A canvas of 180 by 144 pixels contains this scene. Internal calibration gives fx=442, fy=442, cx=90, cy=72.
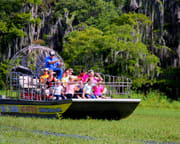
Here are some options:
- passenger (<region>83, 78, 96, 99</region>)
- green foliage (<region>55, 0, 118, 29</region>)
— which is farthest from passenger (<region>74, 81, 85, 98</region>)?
green foliage (<region>55, 0, 118, 29</region>)

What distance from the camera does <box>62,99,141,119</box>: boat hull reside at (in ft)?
49.7

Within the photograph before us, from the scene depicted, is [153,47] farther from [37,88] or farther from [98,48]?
[37,88]

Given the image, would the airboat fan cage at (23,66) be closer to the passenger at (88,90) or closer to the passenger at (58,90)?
the passenger at (58,90)

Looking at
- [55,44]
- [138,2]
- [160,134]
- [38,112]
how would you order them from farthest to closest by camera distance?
[55,44] < [138,2] < [38,112] < [160,134]

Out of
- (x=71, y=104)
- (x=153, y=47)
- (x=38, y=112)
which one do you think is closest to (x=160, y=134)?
(x=71, y=104)

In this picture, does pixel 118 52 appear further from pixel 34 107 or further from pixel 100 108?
pixel 100 108

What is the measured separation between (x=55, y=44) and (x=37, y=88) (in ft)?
86.1

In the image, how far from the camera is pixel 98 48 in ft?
109

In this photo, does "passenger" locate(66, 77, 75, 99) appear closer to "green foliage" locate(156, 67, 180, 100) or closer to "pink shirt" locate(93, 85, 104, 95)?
"pink shirt" locate(93, 85, 104, 95)

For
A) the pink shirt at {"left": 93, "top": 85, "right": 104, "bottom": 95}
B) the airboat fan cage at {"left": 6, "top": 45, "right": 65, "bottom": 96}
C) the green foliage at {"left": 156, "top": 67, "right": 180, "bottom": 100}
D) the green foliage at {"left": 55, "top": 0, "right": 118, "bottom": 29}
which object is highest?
the green foliage at {"left": 55, "top": 0, "right": 118, "bottom": 29}

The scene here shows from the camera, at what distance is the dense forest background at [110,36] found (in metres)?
32.2

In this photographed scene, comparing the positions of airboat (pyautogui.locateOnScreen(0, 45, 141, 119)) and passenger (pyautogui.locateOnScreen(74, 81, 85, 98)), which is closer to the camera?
airboat (pyautogui.locateOnScreen(0, 45, 141, 119))

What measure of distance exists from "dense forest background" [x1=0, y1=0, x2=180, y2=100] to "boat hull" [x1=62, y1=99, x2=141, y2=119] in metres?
15.4

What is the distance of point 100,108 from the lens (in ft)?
51.0
